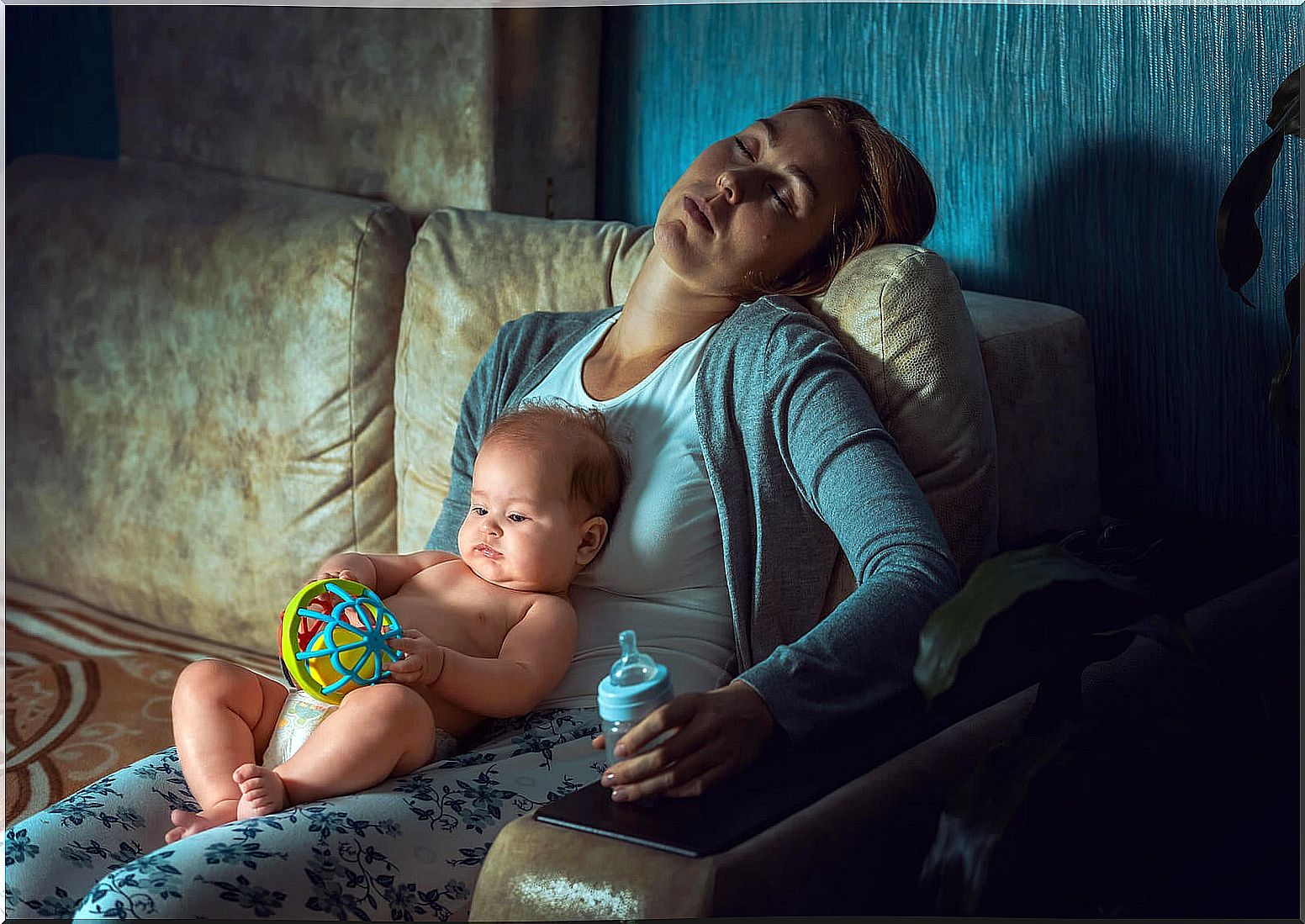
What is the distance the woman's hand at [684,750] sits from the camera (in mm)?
942

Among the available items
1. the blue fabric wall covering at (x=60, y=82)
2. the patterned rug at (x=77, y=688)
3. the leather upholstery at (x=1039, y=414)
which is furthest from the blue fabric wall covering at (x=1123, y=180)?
the blue fabric wall covering at (x=60, y=82)

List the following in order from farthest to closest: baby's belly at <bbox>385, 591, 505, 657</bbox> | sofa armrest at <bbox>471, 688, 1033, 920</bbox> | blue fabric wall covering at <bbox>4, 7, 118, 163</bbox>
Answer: blue fabric wall covering at <bbox>4, 7, 118, 163</bbox>, baby's belly at <bbox>385, 591, 505, 657</bbox>, sofa armrest at <bbox>471, 688, 1033, 920</bbox>

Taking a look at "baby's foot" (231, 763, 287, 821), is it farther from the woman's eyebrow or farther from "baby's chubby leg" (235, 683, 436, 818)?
the woman's eyebrow

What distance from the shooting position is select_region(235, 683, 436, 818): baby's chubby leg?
1121 millimetres

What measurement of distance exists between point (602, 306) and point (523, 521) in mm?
562

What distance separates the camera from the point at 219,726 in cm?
124

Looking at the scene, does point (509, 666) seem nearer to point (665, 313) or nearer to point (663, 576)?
point (663, 576)

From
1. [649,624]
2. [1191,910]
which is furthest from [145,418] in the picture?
[1191,910]

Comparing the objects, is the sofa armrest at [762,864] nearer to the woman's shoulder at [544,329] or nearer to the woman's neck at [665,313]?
the woman's neck at [665,313]

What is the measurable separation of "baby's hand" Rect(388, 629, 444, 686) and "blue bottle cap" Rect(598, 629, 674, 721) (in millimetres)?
259

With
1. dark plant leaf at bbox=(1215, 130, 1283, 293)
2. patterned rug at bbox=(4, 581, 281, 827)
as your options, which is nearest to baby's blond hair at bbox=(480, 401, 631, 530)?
dark plant leaf at bbox=(1215, 130, 1283, 293)

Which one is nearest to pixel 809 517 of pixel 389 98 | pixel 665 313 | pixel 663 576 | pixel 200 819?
pixel 663 576

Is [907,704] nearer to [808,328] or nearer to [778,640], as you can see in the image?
[778,640]

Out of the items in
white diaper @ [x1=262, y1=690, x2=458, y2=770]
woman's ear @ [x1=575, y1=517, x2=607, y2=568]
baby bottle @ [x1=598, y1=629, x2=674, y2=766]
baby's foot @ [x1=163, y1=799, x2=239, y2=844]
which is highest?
baby bottle @ [x1=598, y1=629, x2=674, y2=766]
